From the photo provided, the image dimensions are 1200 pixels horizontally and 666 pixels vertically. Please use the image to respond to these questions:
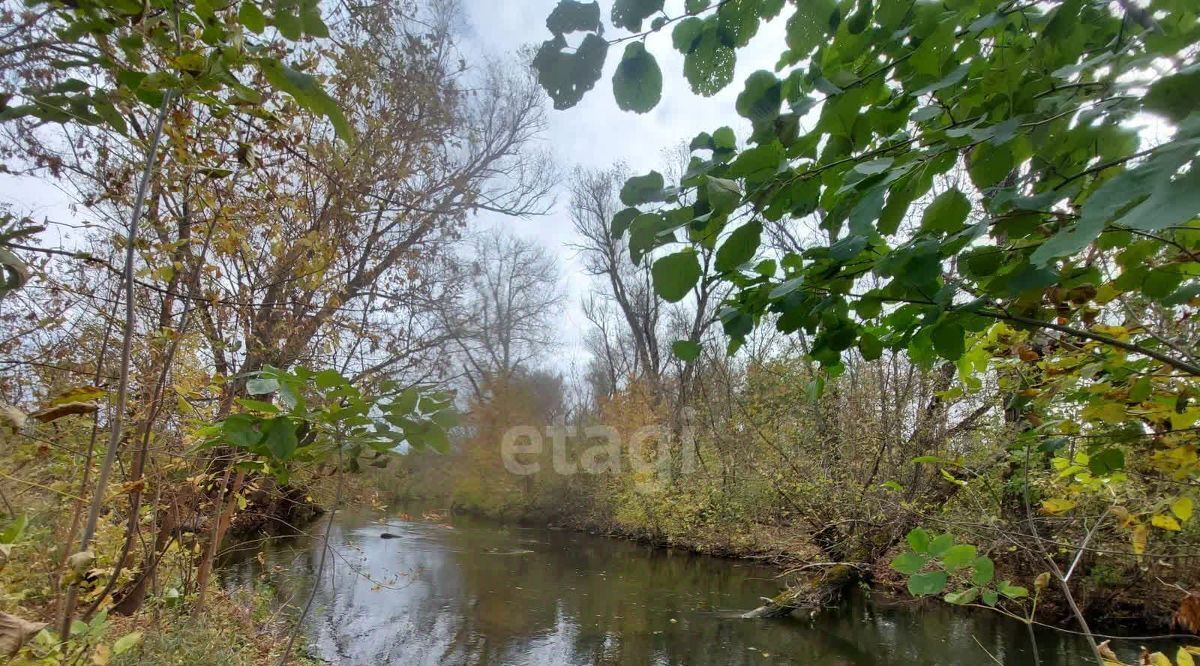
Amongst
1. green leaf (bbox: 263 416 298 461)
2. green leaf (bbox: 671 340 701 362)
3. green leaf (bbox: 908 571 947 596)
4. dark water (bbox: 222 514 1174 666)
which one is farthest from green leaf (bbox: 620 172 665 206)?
dark water (bbox: 222 514 1174 666)

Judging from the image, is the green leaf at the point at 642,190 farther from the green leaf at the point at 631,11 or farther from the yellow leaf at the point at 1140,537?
the yellow leaf at the point at 1140,537

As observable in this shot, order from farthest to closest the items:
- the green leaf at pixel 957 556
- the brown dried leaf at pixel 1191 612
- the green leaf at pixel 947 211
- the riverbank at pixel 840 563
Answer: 1. the riverbank at pixel 840 563
2. the brown dried leaf at pixel 1191 612
3. the green leaf at pixel 957 556
4. the green leaf at pixel 947 211

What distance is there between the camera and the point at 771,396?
10641mm

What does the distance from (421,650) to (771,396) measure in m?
7.23

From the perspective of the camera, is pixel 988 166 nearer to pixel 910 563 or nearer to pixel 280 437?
pixel 910 563

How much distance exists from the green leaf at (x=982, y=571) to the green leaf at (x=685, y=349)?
68cm

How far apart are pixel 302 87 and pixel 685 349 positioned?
760 millimetres

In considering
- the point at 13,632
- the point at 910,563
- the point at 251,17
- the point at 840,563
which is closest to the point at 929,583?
the point at 910,563

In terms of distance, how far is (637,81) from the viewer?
37.1 inches

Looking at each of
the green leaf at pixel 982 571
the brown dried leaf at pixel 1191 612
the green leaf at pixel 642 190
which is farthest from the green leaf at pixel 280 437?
the brown dried leaf at pixel 1191 612

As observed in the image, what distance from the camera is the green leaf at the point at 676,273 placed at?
0.76 metres

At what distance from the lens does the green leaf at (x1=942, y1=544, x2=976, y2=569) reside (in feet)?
3.39

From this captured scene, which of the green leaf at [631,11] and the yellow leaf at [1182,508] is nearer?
the green leaf at [631,11]

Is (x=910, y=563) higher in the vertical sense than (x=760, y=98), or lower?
lower
